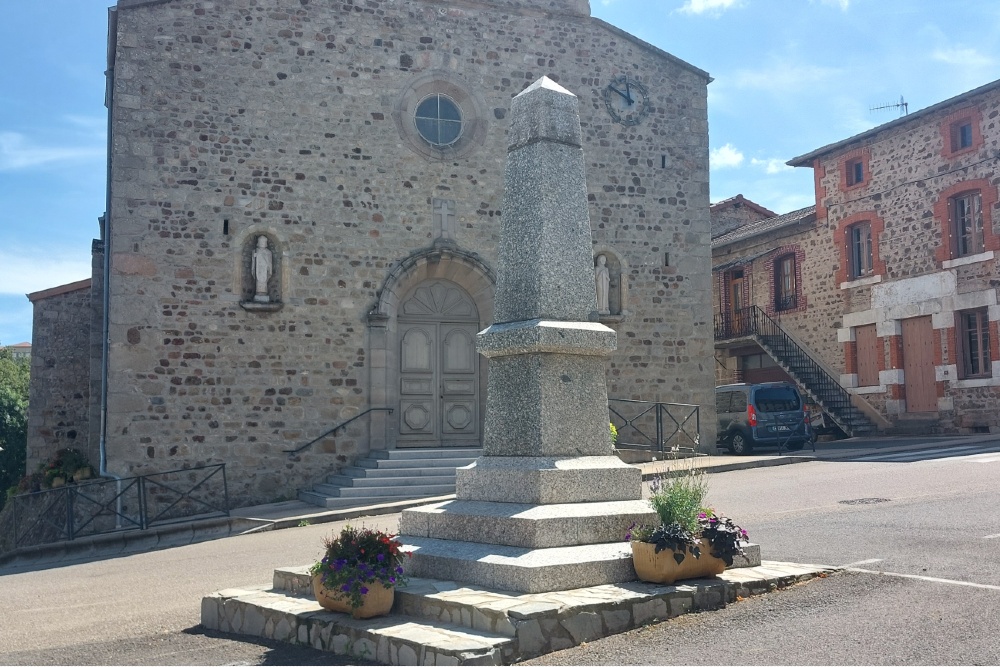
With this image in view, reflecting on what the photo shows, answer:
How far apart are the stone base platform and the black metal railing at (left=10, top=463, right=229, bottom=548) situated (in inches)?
278

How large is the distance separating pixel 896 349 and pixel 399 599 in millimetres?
18406

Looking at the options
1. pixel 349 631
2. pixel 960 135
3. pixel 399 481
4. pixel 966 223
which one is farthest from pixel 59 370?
pixel 960 135

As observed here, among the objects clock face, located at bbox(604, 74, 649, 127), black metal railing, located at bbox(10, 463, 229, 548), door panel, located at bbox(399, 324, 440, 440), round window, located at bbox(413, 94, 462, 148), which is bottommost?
black metal railing, located at bbox(10, 463, 229, 548)

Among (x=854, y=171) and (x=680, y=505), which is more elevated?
(x=854, y=171)

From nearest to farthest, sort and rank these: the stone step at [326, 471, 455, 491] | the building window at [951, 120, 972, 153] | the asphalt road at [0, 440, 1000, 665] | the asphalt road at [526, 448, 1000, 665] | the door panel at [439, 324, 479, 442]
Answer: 1. the asphalt road at [526, 448, 1000, 665]
2. the asphalt road at [0, 440, 1000, 665]
3. the stone step at [326, 471, 455, 491]
4. the door panel at [439, 324, 479, 442]
5. the building window at [951, 120, 972, 153]

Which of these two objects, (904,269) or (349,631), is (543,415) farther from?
(904,269)

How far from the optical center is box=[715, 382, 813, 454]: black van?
17.9m

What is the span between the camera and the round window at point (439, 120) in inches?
596

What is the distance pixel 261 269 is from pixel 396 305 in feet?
7.06

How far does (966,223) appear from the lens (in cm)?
1980

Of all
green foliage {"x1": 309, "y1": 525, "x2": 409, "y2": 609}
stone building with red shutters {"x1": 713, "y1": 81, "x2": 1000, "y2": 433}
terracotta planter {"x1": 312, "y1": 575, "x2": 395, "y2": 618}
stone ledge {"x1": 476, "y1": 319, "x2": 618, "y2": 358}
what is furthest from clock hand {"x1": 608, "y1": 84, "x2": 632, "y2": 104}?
terracotta planter {"x1": 312, "y1": 575, "x2": 395, "y2": 618}

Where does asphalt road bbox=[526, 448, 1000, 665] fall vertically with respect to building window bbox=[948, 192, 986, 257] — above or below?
below

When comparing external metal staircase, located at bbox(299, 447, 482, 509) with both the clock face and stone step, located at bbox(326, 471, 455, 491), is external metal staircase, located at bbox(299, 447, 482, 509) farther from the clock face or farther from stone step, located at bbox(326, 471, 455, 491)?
the clock face

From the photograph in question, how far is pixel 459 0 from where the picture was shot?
15.3 metres
